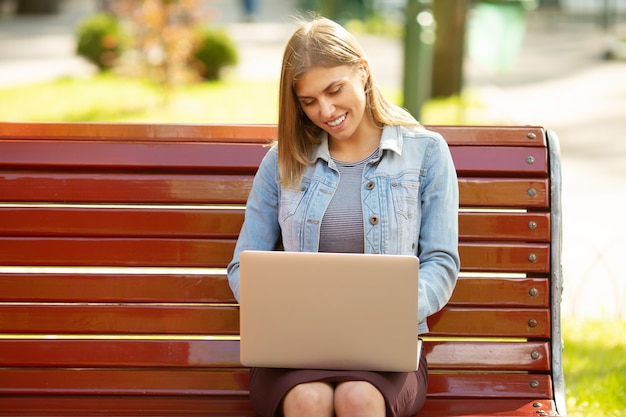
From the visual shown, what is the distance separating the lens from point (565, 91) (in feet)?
46.0

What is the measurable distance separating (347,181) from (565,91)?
11.2 metres

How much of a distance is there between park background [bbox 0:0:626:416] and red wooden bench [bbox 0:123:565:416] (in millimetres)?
806

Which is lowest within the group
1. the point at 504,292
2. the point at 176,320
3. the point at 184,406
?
the point at 184,406

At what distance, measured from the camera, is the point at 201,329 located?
11.4ft

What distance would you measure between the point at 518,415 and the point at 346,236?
2.37 feet

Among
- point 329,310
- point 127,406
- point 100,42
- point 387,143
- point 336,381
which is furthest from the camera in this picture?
point 100,42

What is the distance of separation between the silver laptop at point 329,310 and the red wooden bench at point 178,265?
0.61 metres

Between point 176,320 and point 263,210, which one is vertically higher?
point 263,210

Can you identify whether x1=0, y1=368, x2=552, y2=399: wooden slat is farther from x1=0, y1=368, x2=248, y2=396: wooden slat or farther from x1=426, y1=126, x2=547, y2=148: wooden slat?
x1=426, y1=126, x2=547, y2=148: wooden slat

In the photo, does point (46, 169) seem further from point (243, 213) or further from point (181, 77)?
point (181, 77)

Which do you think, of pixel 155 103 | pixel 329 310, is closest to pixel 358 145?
pixel 329 310

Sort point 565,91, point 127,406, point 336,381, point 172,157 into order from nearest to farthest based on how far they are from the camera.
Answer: point 336,381, point 127,406, point 172,157, point 565,91

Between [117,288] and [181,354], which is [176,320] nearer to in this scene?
[181,354]

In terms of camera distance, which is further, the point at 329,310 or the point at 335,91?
the point at 335,91
